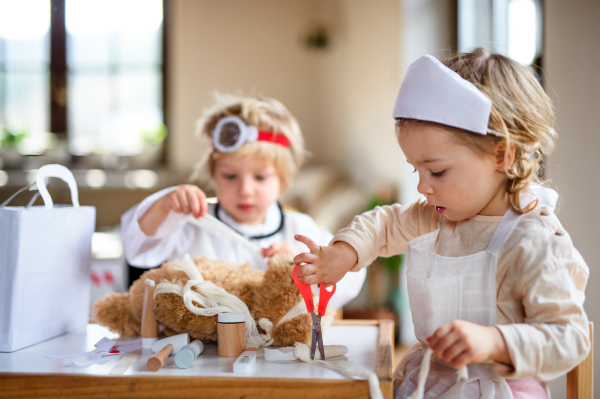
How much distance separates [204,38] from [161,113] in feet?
2.24

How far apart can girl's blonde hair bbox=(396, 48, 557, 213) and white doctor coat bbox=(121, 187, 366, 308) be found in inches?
15.0

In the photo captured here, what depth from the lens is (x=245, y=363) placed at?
0.63 meters

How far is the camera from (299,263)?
71 centimetres

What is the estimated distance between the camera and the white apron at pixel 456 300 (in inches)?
24.8

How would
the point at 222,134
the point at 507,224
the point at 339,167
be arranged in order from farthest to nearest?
the point at 339,167
the point at 222,134
the point at 507,224

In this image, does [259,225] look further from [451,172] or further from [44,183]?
[451,172]

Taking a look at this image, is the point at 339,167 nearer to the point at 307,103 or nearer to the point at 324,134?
the point at 324,134

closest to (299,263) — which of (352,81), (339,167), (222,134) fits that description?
(222,134)

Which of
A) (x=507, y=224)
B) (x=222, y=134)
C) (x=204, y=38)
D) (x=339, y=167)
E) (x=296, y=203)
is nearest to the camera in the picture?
(x=507, y=224)

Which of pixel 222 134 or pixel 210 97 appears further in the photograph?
pixel 210 97

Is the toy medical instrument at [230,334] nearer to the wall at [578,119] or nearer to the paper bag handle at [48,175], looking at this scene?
the paper bag handle at [48,175]

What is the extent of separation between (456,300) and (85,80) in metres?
4.03

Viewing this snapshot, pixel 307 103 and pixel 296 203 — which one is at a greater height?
pixel 307 103

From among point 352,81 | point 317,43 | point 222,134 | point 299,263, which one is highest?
point 317,43
